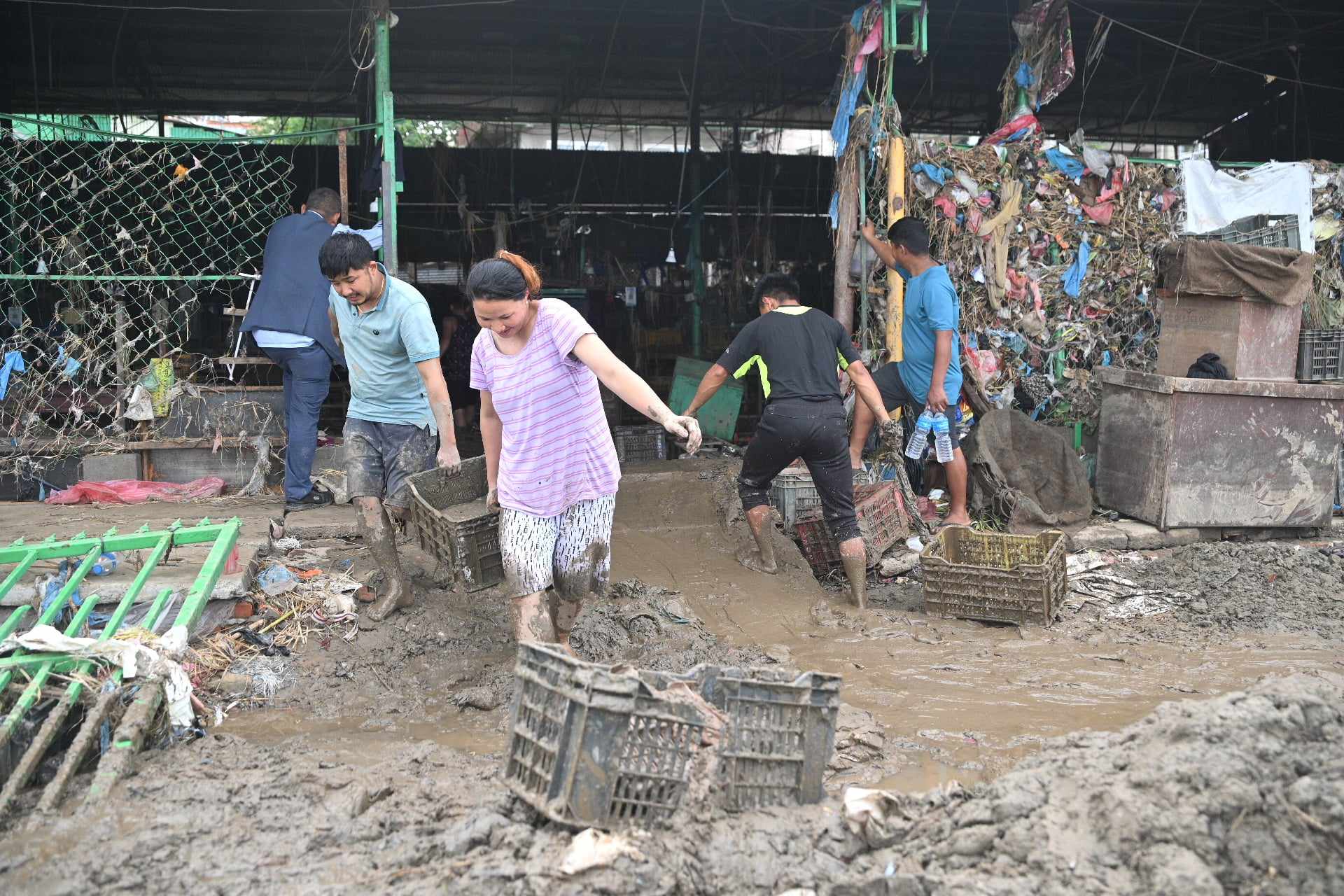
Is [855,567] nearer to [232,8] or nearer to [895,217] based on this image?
[895,217]

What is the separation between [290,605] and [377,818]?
2338 mm

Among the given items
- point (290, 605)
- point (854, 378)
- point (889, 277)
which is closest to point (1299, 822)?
point (854, 378)

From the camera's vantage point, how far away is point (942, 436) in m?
6.92

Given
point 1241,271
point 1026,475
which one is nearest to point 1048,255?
point 1241,271

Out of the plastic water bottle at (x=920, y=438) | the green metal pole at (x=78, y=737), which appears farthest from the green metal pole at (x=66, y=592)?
the plastic water bottle at (x=920, y=438)

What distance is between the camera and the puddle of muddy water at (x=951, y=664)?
4.14 meters

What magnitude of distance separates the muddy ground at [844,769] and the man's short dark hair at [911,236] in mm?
2405

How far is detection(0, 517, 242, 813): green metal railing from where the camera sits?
11.3 feet

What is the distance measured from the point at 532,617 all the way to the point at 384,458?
1.49m

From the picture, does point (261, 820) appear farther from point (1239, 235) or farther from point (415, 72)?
point (415, 72)

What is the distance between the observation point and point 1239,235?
8.39m

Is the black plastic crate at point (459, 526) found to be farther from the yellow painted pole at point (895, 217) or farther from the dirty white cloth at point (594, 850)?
the yellow painted pole at point (895, 217)

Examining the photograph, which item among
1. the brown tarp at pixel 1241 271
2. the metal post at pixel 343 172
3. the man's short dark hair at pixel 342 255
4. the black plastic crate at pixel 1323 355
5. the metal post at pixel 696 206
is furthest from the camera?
the metal post at pixel 696 206

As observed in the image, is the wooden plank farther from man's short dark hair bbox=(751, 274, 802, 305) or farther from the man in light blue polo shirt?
man's short dark hair bbox=(751, 274, 802, 305)
